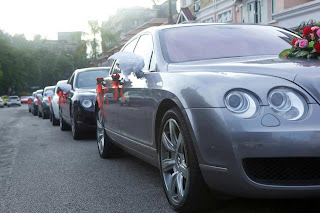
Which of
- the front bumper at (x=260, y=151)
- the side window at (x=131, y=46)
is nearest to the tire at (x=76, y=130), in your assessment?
the side window at (x=131, y=46)

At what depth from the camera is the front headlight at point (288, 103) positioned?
9.85 ft

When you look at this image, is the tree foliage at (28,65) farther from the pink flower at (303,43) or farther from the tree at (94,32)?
the pink flower at (303,43)

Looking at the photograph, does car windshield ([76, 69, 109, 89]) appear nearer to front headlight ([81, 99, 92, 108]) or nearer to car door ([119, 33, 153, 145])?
front headlight ([81, 99, 92, 108])

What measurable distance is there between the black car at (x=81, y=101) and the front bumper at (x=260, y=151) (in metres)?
6.56

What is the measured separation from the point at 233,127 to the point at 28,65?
326 ft

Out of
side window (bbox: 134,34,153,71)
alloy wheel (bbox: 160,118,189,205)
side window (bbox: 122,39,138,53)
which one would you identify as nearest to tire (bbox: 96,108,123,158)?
side window (bbox: 122,39,138,53)

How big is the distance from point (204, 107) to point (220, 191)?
0.57 meters

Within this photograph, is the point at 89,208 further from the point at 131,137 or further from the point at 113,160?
the point at 113,160

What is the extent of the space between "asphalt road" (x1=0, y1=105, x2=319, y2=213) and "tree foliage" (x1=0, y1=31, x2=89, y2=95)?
77.9m

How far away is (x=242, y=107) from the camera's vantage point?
3.08m

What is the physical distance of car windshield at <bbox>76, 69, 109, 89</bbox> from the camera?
10632 millimetres

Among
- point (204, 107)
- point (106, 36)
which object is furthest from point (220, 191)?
point (106, 36)

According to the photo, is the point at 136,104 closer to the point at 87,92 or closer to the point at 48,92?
the point at 87,92

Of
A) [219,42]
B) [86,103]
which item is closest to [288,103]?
[219,42]
